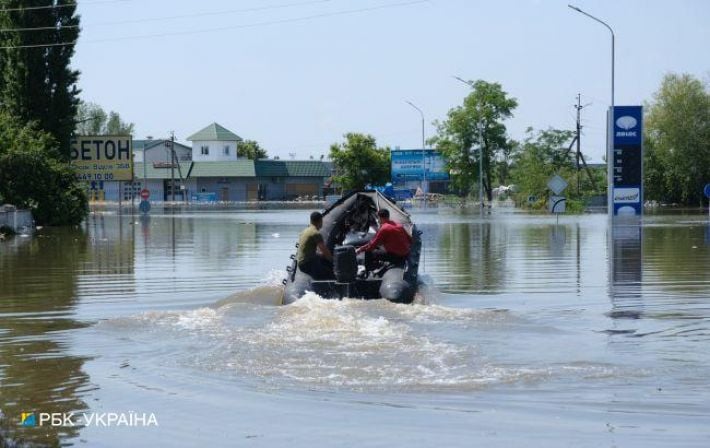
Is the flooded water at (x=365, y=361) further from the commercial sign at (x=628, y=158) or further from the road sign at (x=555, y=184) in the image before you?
the road sign at (x=555, y=184)

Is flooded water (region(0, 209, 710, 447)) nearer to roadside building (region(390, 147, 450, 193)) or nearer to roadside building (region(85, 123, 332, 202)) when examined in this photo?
roadside building (region(390, 147, 450, 193))

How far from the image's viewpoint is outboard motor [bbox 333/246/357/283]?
51.1 ft

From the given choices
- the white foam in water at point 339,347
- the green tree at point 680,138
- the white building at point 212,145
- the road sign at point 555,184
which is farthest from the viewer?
the white building at point 212,145

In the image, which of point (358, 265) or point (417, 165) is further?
point (417, 165)

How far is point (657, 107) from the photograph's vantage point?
297 feet

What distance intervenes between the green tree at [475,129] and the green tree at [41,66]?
45237 mm

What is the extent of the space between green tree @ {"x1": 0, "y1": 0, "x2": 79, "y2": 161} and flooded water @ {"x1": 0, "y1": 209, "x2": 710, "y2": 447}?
33.2m

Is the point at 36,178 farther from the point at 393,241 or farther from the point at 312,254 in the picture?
the point at 393,241

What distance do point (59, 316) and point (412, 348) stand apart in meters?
6.13

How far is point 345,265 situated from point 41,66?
136ft

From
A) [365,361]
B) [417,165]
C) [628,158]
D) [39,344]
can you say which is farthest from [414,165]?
[365,361]

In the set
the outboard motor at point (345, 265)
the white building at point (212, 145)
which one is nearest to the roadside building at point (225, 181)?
the white building at point (212, 145)

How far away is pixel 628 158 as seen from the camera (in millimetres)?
44500

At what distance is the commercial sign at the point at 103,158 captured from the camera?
2355 inches
